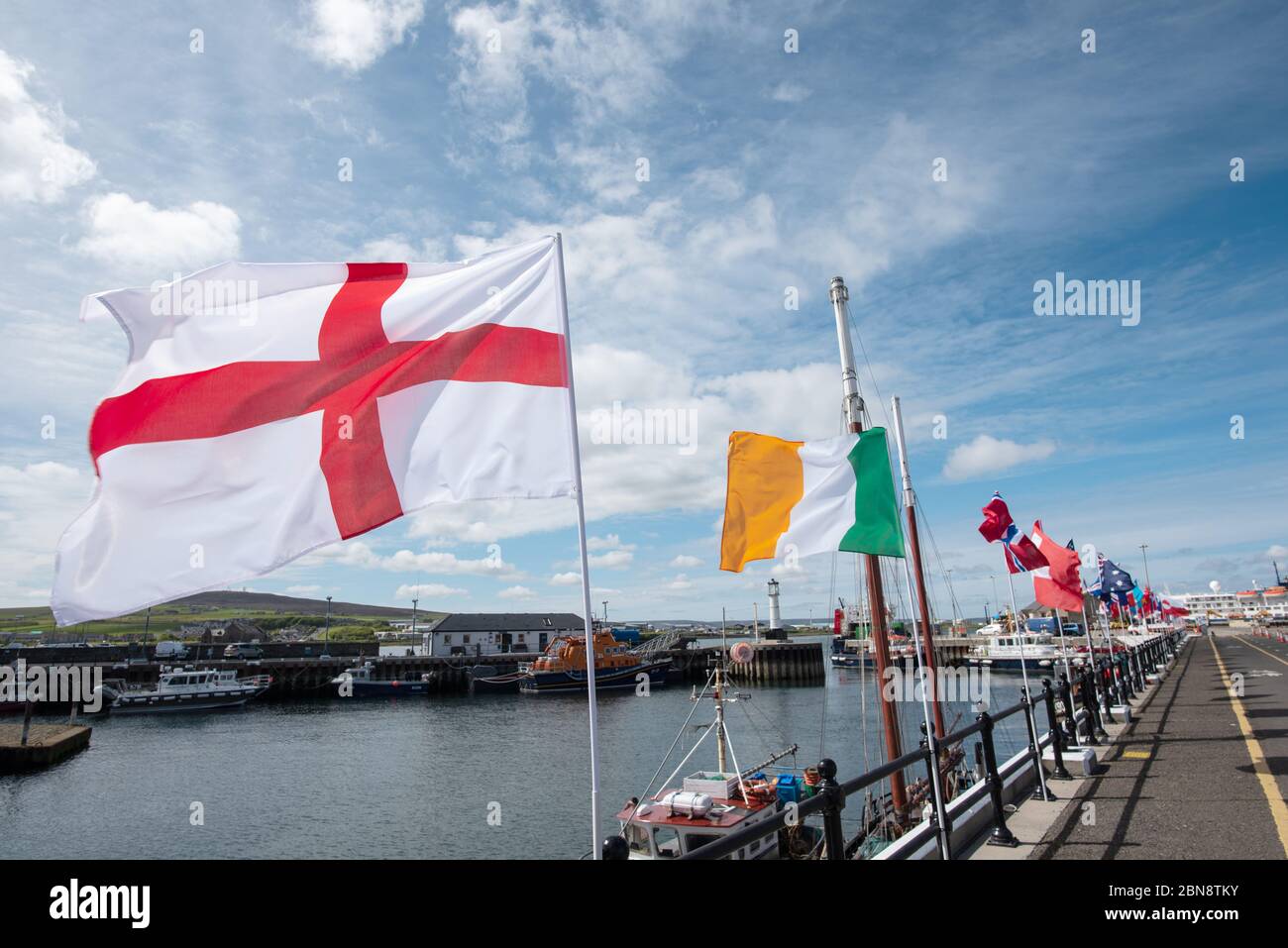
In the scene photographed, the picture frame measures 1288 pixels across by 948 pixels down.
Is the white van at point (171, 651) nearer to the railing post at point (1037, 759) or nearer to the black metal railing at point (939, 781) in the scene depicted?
the black metal railing at point (939, 781)

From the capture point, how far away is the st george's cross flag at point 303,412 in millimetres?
5270

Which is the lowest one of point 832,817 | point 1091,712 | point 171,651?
point 171,651

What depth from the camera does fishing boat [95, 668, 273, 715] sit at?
75000 mm

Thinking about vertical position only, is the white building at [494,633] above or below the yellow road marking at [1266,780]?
below

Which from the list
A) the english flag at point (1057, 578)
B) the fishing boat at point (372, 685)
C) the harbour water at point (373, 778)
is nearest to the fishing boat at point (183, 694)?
the harbour water at point (373, 778)

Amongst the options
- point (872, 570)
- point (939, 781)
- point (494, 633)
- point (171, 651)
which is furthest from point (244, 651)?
point (939, 781)

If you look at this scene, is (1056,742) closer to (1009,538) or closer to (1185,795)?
(1185,795)

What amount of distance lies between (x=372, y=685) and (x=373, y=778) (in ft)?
182

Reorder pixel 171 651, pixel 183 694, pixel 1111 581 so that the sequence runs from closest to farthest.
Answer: pixel 1111 581
pixel 183 694
pixel 171 651

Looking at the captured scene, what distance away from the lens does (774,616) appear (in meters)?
134

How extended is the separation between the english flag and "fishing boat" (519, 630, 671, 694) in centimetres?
6460

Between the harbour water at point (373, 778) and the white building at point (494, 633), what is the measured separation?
3960 centimetres

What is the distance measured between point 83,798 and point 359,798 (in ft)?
49.1
